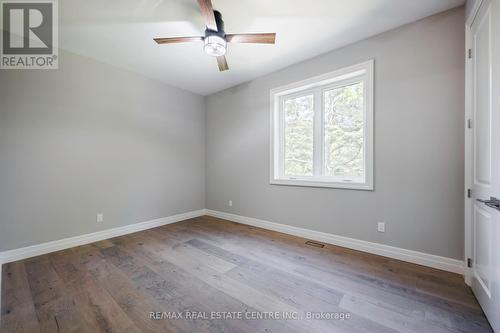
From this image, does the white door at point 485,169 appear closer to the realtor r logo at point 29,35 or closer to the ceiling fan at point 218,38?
the ceiling fan at point 218,38

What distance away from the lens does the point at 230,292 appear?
6.00ft

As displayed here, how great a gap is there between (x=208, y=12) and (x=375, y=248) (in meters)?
3.17

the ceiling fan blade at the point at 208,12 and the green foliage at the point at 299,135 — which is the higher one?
the ceiling fan blade at the point at 208,12

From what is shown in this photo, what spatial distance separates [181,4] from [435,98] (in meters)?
2.86

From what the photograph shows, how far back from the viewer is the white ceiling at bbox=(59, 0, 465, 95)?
6.76 ft

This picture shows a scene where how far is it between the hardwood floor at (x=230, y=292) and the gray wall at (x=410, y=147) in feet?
1.31

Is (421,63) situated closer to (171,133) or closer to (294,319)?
(294,319)

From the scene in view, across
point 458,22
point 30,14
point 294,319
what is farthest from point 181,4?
point 294,319

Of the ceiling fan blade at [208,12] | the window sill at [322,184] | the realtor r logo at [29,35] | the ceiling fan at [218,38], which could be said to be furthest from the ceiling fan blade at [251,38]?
the window sill at [322,184]

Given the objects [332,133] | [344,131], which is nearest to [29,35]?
[332,133]

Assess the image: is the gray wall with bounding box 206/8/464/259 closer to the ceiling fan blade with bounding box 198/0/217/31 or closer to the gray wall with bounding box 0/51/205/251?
the ceiling fan blade with bounding box 198/0/217/31

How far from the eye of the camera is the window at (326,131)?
2.67 meters

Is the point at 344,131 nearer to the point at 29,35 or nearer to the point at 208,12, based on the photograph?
the point at 208,12

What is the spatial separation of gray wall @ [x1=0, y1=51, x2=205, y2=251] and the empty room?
0.02 m
